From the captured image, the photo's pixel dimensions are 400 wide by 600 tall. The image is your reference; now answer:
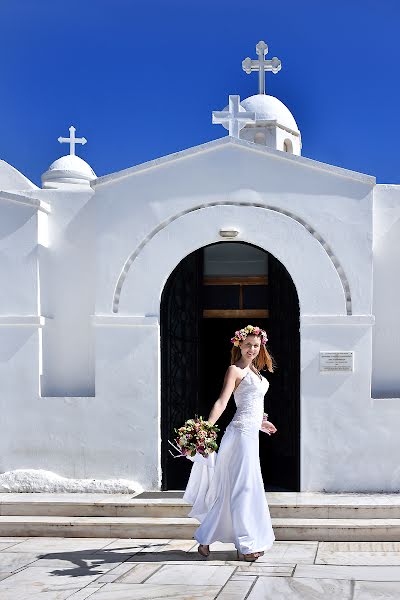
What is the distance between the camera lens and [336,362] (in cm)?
982

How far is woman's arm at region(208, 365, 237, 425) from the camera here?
24.3 ft

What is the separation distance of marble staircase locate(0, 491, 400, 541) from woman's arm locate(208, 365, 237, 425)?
168cm

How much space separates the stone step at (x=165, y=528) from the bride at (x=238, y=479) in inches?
40.0

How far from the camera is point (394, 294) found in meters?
10.2

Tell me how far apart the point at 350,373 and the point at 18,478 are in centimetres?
379

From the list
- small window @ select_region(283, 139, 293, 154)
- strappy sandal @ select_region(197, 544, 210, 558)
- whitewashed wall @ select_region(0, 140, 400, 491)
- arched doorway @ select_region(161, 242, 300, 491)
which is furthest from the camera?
small window @ select_region(283, 139, 293, 154)

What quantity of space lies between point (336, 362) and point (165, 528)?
261cm

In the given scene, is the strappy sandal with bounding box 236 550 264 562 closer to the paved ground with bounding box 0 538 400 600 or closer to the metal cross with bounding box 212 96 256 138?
the paved ground with bounding box 0 538 400 600

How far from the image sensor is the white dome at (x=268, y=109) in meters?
14.0

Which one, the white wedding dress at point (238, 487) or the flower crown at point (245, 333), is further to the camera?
the flower crown at point (245, 333)

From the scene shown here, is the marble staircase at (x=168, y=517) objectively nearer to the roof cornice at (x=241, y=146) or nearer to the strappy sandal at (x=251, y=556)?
the strappy sandal at (x=251, y=556)

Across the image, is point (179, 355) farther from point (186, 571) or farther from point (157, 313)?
point (186, 571)

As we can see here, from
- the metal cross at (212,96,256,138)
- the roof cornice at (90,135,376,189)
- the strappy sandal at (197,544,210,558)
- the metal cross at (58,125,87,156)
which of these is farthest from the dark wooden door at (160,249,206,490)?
the metal cross at (58,125,87,156)

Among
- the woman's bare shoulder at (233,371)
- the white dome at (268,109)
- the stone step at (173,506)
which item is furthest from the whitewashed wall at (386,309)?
the white dome at (268,109)
